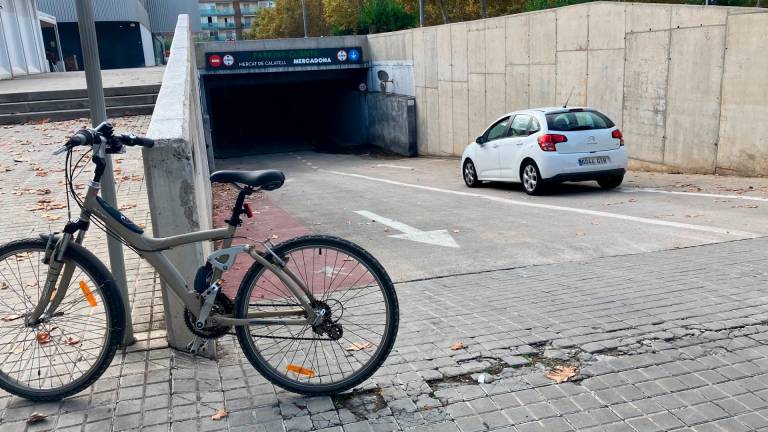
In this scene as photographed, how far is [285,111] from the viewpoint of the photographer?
52.5 meters

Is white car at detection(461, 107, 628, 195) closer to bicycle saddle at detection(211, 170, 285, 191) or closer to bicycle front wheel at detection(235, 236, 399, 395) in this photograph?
bicycle front wheel at detection(235, 236, 399, 395)

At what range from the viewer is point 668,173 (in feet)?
51.5

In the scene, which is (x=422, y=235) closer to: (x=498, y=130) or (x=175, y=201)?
(x=175, y=201)

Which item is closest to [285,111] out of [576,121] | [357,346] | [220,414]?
[576,121]

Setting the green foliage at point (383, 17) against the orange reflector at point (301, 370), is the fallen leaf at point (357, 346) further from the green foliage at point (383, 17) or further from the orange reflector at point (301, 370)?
the green foliage at point (383, 17)

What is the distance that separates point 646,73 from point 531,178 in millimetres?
5061

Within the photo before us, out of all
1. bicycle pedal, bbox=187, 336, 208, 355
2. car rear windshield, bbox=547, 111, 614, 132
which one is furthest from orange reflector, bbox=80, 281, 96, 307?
car rear windshield, bbox=547, 111, 614, 132

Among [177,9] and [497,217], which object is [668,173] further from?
[177,9]

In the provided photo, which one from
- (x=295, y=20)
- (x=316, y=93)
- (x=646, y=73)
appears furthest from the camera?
(x=295, y=20)

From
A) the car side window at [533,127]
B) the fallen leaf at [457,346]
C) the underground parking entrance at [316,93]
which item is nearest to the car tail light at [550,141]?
the car side window at [533,127]

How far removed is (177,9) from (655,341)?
7890 cm

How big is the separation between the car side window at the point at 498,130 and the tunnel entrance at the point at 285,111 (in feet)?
72.1

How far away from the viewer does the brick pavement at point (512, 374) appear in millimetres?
3605

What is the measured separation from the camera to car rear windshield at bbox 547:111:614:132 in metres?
12.9
